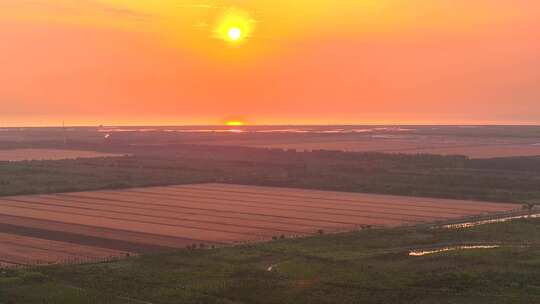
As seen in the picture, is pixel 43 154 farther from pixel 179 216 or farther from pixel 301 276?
pixel 301 276

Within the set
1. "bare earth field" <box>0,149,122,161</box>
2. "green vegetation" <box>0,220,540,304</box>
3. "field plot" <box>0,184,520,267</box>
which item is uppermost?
"bare earth field" <box>0,149,122,161</box>

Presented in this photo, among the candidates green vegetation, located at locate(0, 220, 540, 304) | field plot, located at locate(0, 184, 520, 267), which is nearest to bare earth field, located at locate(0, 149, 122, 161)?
field plot, located at locate(0, 184, 520, 267)

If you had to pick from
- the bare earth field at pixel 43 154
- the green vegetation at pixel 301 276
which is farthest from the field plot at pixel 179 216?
the bare earth field at pixel 43 154

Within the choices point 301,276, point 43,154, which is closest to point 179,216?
point 301,276

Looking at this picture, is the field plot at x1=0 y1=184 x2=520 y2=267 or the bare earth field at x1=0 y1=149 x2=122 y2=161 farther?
the bare earth field at x1=0 y1=149 x2=122 y2=161

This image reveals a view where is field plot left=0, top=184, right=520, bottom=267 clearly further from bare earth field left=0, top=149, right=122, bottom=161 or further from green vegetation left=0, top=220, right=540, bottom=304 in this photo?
bare earth field left=0, top=149, right=122, bottom=161

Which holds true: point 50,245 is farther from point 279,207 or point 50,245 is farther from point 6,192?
point 6,192

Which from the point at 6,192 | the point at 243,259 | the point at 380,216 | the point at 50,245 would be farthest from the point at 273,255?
the point at 6,192
